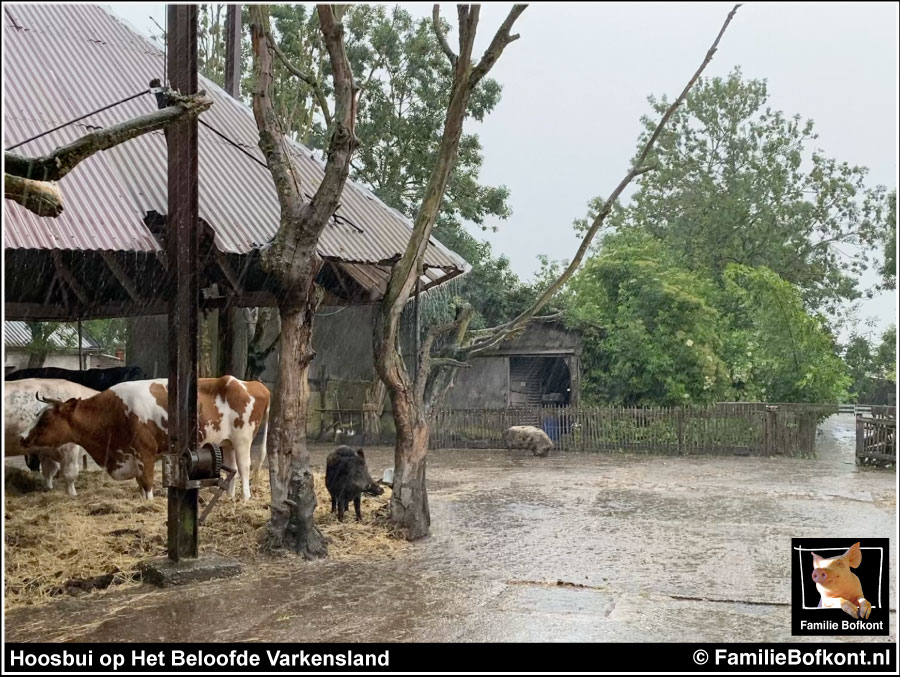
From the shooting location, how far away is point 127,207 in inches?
309

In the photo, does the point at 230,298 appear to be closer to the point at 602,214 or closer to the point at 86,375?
the point at 86,375

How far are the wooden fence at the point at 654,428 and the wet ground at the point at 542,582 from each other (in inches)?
179

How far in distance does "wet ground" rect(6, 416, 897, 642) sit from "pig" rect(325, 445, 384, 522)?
2.61ft

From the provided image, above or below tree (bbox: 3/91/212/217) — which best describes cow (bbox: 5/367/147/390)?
below

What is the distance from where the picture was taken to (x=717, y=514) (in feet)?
32.5

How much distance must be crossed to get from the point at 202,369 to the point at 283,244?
5.86 m

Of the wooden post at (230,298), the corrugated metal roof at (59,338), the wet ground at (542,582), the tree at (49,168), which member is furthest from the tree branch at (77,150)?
the corrugated metal roof at (59,338)

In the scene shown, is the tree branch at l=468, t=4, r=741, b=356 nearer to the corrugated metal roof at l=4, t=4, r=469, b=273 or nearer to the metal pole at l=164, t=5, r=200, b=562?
the corrugated metal roof at l=4, t=4, r=469, b=273

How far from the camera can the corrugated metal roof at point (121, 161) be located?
754 centimetres

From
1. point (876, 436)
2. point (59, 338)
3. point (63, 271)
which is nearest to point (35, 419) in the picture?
point (63, 271)

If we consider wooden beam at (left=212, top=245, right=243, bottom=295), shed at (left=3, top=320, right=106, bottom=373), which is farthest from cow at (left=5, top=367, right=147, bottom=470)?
shed at (left=3, top=320, right=106, bottom=373)

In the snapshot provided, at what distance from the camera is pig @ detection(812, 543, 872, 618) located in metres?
4.06
